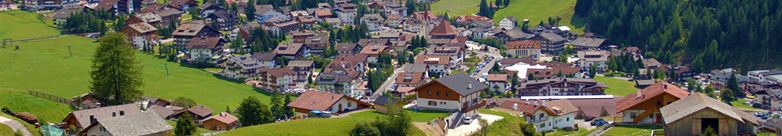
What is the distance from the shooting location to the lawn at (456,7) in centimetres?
15241

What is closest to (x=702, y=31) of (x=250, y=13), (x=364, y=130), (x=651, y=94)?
(x=250, y=13)

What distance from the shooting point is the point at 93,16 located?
4284 inches

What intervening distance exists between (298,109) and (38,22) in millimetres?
68197

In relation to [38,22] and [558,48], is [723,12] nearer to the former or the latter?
[558,48]

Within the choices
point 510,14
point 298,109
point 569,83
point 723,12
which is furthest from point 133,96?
point 510,14

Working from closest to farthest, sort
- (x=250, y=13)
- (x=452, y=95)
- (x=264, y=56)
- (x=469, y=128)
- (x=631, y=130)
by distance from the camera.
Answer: (x=631, y=130), (x=469, y=128), (x=452, y=95), (x=264, y=56), (x=250, y=13)

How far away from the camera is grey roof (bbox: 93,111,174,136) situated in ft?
119

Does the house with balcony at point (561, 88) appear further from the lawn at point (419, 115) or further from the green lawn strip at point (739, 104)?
the lawn at point (419, 115)

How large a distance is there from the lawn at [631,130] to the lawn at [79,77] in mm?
32162

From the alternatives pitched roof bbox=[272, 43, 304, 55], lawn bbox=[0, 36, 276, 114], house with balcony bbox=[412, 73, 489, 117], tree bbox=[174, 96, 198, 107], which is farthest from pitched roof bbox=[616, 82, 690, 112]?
pitched roof bbox=[272, 43, 304, 55]

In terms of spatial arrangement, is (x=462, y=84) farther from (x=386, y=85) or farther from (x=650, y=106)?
(x=386, y=85)

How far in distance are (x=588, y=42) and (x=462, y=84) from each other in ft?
234

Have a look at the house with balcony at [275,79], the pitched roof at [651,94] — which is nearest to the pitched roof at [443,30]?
the house with balcony at [275,79]

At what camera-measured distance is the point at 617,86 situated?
3484 inches
